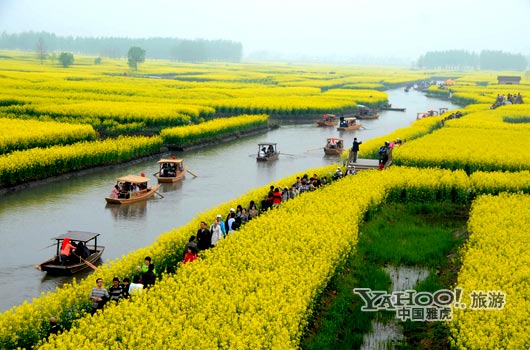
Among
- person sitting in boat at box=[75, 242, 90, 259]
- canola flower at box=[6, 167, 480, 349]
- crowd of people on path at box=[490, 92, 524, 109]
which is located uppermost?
crowd of people on path at box=[490, 92, 524, 109]

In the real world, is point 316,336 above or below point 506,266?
below

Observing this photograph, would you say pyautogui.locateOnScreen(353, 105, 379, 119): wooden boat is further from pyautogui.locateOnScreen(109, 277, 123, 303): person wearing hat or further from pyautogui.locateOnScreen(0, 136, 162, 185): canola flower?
pyautogui.locateOnScreen(109, 277, 123, 303): person wearing hat

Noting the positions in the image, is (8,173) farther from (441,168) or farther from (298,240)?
(441,168)

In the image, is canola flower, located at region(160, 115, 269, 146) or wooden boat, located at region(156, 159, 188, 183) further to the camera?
canola flower, located at region(160, 115, 269, 146)

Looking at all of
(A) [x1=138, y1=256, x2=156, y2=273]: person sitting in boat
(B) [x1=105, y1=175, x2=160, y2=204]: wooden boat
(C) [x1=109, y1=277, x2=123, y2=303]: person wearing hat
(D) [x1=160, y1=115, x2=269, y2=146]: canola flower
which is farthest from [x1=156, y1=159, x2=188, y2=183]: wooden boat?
(C) [x1=109, y1=277, x2=123, y2=303]: person wearing hat

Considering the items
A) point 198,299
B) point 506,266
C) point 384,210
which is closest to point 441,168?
point 384,210
